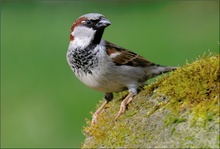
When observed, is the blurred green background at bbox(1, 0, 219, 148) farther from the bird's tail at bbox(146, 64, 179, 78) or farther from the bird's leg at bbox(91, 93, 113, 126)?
the bird's leg at bbox(91, 93, 113, 126)

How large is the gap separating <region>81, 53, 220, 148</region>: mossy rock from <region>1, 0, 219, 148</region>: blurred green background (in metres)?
4.15

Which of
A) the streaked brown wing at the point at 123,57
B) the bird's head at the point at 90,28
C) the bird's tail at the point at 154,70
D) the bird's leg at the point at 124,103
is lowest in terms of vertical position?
the bird's tail at the point at 154,70

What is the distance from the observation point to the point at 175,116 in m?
3.96

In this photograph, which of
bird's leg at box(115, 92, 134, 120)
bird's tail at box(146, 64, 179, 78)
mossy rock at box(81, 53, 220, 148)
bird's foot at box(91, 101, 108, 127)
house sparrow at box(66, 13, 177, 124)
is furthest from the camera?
bird's tail at box(146, 64, 179, 78)

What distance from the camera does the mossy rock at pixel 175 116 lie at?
3.79m

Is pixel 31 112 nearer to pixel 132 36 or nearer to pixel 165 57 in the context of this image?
pixel 165 57

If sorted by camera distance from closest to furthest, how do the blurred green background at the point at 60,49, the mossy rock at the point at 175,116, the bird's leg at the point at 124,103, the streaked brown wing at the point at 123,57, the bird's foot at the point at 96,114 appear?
the mossy rock at the point at 175,116, the bird's leg at the point at 124,103, the bird's foot at the point at 96,114, the streaked brown wing at the point at 123,57, the blurred green background at the point at 60,49

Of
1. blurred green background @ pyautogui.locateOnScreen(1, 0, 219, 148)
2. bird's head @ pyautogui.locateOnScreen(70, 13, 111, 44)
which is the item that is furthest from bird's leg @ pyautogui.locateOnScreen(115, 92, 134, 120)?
blurred green background @ pyautogui.locateOnScreen(1, 0, 219, 148)

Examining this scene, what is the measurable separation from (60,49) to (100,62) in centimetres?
777

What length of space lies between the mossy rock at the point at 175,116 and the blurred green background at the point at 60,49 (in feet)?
13.6

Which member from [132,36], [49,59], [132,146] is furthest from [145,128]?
[132,36]

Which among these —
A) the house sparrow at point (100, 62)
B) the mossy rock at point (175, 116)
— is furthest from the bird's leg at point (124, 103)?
the house sparrow at point (100, 62)

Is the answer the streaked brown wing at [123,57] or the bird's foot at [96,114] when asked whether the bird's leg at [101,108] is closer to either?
the bird's foot at [96,114]

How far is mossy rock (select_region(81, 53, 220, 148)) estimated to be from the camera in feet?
12.4
